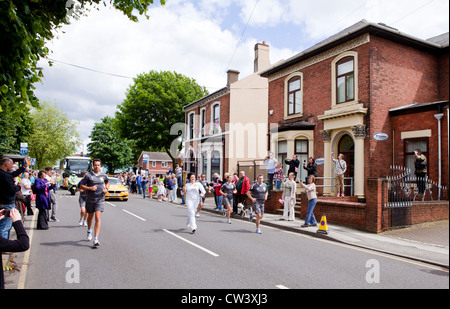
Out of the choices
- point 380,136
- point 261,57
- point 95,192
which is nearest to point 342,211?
point 380,136

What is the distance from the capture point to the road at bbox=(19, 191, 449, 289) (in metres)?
5.48

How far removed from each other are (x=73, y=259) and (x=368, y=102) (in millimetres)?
13120

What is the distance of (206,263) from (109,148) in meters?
66.0

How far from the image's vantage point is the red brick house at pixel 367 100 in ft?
49.0

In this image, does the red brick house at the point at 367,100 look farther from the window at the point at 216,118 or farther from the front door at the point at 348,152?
the window at the point at 216,118

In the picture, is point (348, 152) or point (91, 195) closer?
point (91, 195)

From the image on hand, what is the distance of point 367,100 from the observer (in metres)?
15.0

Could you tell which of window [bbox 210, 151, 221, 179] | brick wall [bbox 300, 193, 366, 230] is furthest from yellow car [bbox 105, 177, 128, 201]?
brick wall [bbox 300, 193, 366, 230]

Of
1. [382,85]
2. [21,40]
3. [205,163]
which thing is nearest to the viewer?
[21,40]

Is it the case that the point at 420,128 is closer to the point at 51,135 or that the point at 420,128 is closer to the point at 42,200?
the point at 42,200

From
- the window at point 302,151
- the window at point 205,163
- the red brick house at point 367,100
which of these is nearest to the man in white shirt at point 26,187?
the red brick house at point 367,100

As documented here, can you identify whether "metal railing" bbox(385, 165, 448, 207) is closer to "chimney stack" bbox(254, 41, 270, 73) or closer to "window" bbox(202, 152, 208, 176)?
"chimney stack" bbox(254, 41, 270, 73)

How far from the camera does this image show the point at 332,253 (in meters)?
8.23
